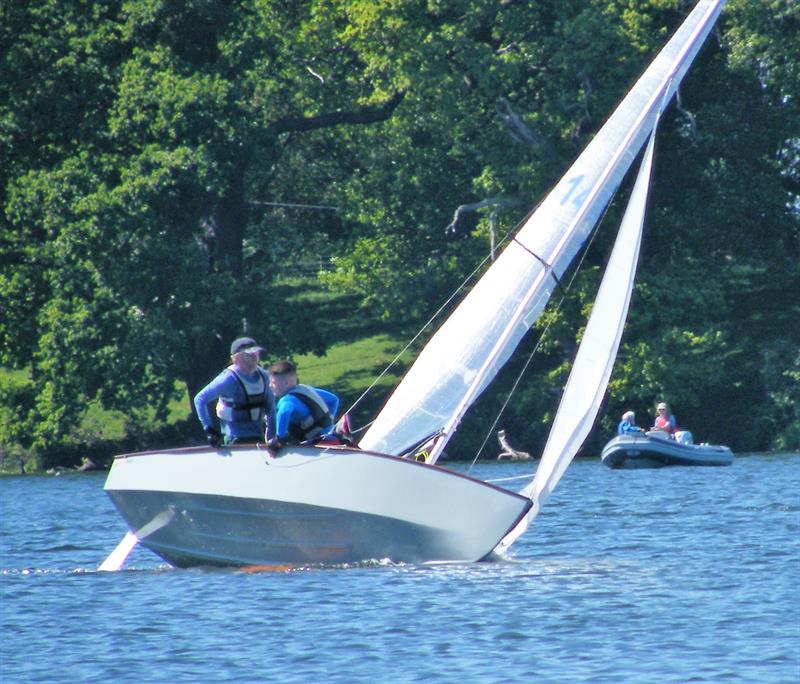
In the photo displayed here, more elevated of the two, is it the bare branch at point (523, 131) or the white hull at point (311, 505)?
the bare branch at point (523, 131)

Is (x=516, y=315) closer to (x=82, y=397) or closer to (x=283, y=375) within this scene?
(x=283, y=375)

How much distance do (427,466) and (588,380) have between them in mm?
2092

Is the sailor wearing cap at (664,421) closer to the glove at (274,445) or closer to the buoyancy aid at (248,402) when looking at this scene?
the buoyancy aid at (248,402)

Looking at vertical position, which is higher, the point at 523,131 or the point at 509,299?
the point at 523,131

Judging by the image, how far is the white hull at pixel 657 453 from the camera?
116ft

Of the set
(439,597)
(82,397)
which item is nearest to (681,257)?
(82,397)

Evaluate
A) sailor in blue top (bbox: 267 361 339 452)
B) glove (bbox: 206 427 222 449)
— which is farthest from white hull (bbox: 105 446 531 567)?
sailor in blue top (bbox: 267 361 339 452)

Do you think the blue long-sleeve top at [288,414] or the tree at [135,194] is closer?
the blue long-sleeve top at [288,414]

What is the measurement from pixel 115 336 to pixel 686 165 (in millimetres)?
14959

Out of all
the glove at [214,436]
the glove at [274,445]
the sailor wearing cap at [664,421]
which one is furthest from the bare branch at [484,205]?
the glove at [274,445]

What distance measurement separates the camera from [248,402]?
16438 millimetres

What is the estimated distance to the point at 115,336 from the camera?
38125 mm

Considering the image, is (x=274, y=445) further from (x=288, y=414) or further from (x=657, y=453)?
(x=657, y=453)

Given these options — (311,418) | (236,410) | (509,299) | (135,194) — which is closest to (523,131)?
(135,194)
